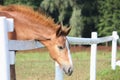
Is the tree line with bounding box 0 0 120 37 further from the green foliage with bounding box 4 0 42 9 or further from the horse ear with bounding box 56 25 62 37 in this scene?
the horse ear with bounding box 56 25 62 37

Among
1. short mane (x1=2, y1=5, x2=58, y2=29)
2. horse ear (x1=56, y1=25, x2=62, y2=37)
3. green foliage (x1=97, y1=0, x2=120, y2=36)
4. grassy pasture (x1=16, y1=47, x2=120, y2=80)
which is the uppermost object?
green foliage (x1=97, y1=0, x2=120, y2=36)

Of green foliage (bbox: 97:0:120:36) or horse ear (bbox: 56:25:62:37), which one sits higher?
green foliage (bbox: 97:0:120:36)

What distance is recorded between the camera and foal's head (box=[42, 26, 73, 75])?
13.6 feet

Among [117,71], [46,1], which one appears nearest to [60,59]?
[117,71]

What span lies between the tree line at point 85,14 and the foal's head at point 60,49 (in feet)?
100

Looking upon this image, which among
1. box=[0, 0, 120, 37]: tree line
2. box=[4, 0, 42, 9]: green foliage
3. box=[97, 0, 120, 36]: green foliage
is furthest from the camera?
box=[4, 0, 42, 9]: green foliage

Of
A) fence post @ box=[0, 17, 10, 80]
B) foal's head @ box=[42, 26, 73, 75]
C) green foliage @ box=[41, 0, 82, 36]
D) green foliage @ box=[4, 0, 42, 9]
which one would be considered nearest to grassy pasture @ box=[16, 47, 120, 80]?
foal's head @ box=[42, 26, 73, 75]

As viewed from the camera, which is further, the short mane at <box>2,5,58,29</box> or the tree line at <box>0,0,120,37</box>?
the tree line at <box>0,0,120,37</box>

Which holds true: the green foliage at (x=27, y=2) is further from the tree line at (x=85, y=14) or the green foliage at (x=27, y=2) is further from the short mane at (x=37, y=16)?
the short mane at (x=37, y=16)

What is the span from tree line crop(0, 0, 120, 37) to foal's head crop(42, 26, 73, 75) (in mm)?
30581

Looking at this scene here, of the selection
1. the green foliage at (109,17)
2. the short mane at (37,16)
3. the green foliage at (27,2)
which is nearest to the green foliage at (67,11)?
the green foliage at (109,17)

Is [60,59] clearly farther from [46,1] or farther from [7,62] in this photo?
[46,1]

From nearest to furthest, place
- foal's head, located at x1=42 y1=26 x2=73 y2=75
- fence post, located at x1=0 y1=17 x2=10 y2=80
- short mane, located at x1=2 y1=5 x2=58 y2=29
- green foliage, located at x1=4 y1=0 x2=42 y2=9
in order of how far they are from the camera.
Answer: fence post, located at x1=0 y1=17 x2=10 y2=80 < foal's head, located at x1=42 y1=26 x2=73 y2=75 < short mane, located at x1=2 y1=5 x2=58 y2=29 < green foliage, located at x1=4 y1=0 x2=42 y2=9

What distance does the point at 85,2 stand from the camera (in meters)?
38.3
